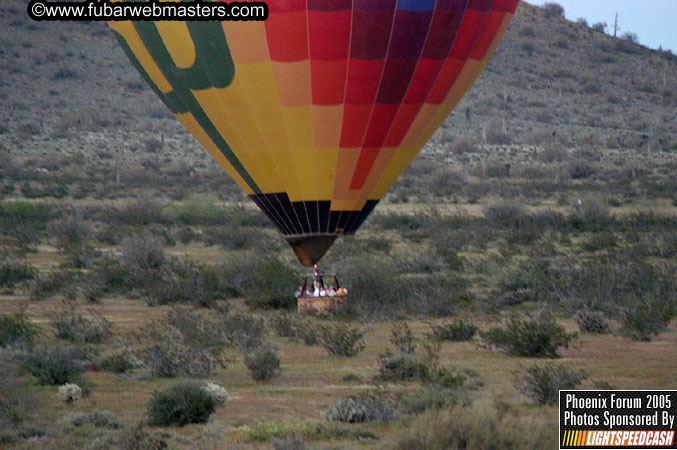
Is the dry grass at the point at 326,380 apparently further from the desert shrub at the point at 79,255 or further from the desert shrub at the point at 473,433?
the desert shrub at the point at 79,255

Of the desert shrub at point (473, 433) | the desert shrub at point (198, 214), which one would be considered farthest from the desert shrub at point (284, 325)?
the desert shrub at point (198, 214)

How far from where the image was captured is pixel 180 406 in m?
10.2

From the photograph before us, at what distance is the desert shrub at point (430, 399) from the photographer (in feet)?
32.1

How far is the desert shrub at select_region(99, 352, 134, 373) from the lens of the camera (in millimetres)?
13008

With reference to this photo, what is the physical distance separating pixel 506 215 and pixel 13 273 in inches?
785

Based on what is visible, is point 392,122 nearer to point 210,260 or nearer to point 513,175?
point 210,260

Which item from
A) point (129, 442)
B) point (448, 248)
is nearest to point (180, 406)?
point (129, 442)

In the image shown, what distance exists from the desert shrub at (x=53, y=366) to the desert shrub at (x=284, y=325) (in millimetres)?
3906

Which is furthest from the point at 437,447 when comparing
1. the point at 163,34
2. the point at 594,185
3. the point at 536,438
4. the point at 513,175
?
the point at 513,175

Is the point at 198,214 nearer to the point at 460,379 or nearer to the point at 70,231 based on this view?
the point at 70,231

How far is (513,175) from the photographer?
196 ft

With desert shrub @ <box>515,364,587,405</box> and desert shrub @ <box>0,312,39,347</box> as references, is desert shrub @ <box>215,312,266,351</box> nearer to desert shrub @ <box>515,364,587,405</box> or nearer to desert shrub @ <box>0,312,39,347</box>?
desert shrub @ <box>0,312,39,347</box>

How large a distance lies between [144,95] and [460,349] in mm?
69403

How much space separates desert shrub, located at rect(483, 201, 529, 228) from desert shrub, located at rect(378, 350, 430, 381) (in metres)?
22.9
